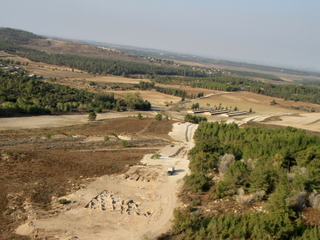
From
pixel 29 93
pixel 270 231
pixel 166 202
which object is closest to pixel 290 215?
pixel 270 231

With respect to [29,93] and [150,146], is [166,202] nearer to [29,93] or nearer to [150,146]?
[150,146]

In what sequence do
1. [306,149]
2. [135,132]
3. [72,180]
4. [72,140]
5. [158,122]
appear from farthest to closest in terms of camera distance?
[158,122]
[135,132]
[72,140]
[306,149]
[72,180]

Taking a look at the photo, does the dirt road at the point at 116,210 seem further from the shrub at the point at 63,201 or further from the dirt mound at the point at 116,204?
the shrub at the point at 63,201

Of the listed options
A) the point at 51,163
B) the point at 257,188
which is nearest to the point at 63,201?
the point at 51,163

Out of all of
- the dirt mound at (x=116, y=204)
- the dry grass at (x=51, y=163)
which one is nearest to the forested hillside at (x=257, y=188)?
the dirt mound at (x=116, y=204)

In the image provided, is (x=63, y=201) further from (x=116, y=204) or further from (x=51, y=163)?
(x=51, y=163)

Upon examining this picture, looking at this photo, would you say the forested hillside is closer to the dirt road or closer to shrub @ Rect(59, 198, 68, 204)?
the dirt road
